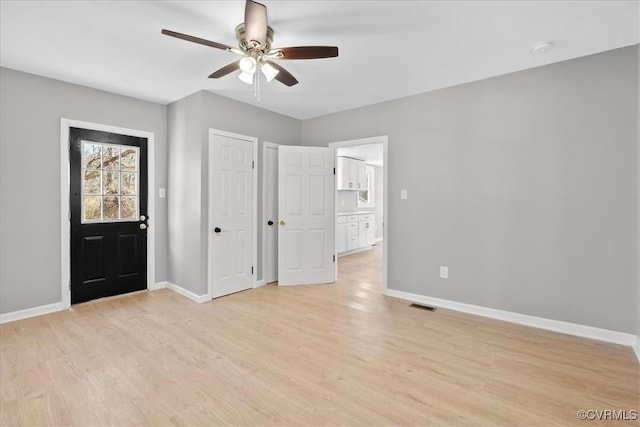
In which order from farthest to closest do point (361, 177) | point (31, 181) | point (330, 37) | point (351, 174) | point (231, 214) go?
1. point (361, 177)
2. point (351, 174)
3. point (231, 214)
4. point (31, 181)
5. point (330, 37)

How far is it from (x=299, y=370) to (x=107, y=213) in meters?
3.31

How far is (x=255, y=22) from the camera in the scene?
1.98 m

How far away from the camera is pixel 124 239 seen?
4.08 meters

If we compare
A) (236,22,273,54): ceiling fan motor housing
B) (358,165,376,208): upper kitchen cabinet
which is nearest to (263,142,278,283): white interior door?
(236,22,273,54): ceiling fan motor housing

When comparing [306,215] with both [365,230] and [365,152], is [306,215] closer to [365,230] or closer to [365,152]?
[365,152]

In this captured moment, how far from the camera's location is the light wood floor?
1.83m

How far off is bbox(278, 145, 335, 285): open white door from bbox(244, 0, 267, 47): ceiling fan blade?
2445 millimetres

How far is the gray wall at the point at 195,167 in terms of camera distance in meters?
3.82

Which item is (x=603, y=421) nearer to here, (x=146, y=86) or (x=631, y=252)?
(x=631, y=252)

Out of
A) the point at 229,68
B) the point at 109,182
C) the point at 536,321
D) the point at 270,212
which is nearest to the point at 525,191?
the point at 536,321

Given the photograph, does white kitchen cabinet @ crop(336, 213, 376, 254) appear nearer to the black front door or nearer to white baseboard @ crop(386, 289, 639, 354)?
white baseboard @ crop(386, 289, 639, 354)

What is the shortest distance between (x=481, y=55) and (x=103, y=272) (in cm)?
497

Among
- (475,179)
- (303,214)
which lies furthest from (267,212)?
(475,179)

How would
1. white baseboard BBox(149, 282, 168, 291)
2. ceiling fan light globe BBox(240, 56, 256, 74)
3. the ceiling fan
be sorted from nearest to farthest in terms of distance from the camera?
the ceiling fan, ceiling fan light globe BBox(240, 56, 256, 74), white baseboard BBox(149, 282, 168, 291)
